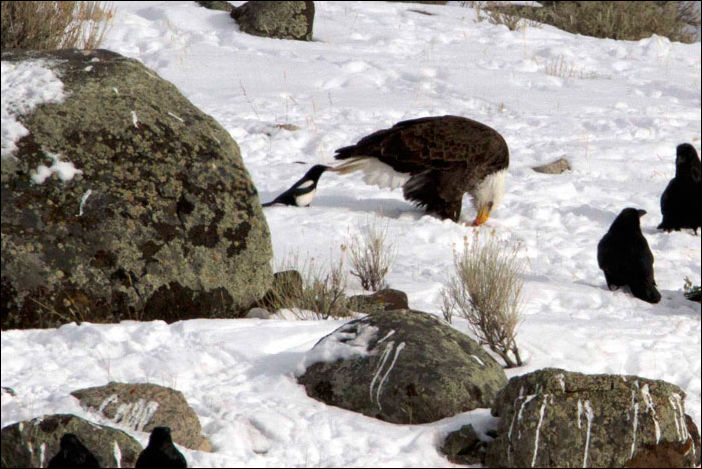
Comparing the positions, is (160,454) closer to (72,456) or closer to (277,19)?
(72,456)

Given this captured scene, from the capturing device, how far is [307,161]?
32.3ft

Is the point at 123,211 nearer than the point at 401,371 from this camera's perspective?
No

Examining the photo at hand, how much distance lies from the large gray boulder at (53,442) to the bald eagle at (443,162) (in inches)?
200

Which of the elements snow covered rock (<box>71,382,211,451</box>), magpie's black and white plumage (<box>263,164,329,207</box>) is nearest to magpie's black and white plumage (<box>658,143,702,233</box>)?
magpie's black and white plumage (<box>263,164,329,207</box>)

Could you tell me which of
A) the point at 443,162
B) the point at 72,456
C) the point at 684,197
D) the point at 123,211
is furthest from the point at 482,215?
the point at 72,456

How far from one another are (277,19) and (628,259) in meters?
8.00

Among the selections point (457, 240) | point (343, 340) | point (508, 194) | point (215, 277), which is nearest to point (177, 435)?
point (343, 340)

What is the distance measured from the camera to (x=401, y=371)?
4148 mm

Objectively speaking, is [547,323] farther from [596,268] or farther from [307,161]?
[307,161]

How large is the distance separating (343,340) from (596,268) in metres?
3.64

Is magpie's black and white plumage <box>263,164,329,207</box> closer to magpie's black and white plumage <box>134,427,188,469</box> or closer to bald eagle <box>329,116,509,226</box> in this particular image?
bald eagle <box>329,116,509,226</box>

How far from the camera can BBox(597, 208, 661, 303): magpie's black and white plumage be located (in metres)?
6.83

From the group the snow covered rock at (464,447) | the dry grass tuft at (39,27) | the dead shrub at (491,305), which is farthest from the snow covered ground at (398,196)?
the dry grass tuft at (39,27)

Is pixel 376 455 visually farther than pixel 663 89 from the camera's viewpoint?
No
